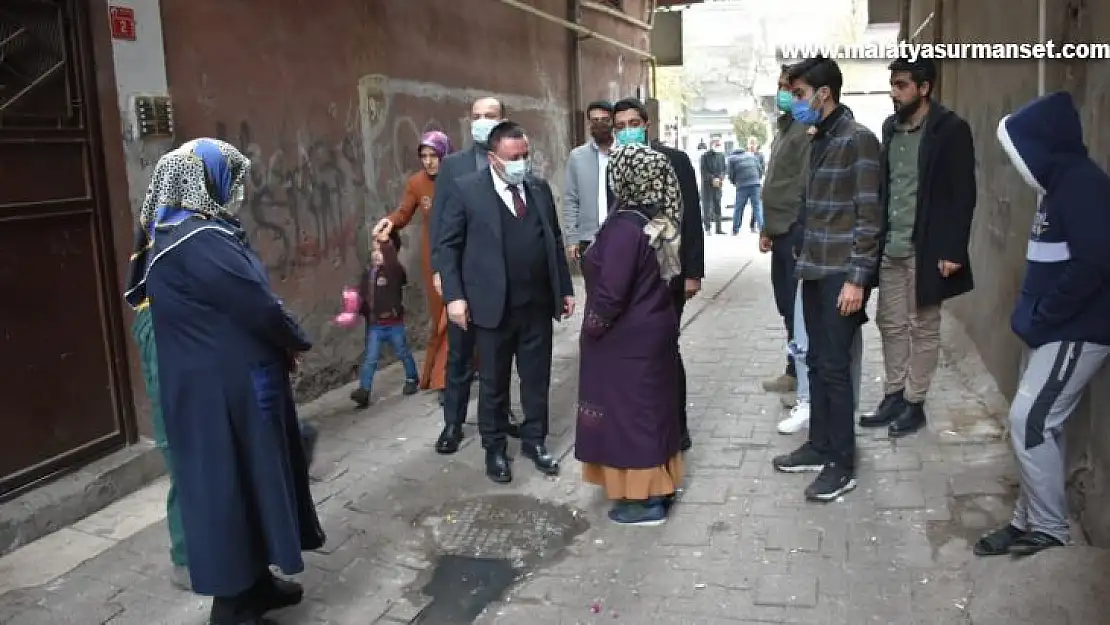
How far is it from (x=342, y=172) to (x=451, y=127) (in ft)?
6.43

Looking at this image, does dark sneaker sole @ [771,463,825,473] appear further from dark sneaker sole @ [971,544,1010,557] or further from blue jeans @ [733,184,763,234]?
blue jeans @ [733,184,763,234]

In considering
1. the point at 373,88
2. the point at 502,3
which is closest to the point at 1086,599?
the point at 373,88

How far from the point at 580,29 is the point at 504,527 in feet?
29.6

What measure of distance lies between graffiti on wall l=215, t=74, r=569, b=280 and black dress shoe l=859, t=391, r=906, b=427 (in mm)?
3925

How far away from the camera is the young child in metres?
6.36

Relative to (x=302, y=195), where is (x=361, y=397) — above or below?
below

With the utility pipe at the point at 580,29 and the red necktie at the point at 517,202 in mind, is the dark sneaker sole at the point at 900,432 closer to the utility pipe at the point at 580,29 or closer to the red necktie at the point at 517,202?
the red necktie at the point at 517,202

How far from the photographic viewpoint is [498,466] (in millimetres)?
4977

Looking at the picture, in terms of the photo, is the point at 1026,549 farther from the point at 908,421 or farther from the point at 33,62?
the point at 33,62

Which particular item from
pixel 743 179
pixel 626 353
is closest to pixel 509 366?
pixel 626 353

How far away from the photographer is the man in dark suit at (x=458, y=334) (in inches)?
206

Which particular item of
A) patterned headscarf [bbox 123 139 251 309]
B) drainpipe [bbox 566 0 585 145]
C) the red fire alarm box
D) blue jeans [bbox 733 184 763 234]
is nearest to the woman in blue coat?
patterned headscarf [bbox 123 139 251 309]

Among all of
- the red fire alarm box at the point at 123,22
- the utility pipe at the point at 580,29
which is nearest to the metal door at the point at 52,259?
the red fire alarm box at the point at 123,22

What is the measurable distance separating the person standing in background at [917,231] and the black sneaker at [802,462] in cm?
67
